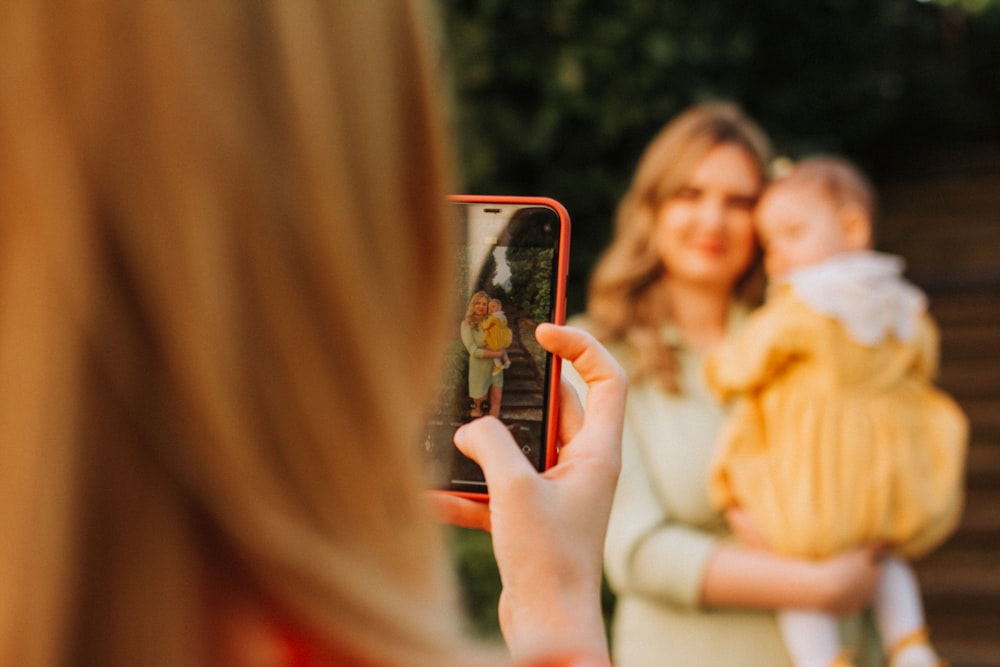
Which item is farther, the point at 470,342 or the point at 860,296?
the point at 860,296

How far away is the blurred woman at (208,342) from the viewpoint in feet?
1.35

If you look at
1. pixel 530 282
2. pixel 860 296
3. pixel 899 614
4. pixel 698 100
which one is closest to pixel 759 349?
pixel 860 296

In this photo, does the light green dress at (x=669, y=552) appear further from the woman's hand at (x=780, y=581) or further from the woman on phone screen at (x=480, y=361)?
the woman on phone screen at (x=480, y=361)

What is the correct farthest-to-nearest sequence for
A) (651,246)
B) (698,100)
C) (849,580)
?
(698,100) → (651,246) → (849,580)

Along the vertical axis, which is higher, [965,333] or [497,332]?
[497,332]

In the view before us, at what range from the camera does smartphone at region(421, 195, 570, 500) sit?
33.9 inches

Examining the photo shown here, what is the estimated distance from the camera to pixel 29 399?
1.35 feet

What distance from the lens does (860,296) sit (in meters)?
2.21

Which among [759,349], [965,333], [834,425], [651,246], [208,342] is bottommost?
[965,333]

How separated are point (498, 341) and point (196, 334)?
0.49 metres

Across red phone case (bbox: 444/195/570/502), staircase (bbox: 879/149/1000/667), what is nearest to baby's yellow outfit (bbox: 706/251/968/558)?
red phone case (bbox: 444/195/570/502)

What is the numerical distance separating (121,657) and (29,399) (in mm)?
109

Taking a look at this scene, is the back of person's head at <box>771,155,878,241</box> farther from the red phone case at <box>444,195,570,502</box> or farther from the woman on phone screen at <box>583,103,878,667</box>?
the red phone case at <box>444,195,570,502</box>

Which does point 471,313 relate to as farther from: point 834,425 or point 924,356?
point 924,356
